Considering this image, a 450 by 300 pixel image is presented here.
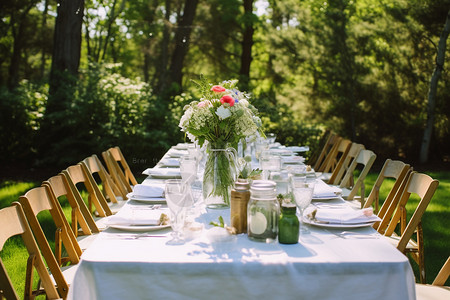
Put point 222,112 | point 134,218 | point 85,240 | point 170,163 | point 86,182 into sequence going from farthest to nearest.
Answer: point 170,163 < point 86,182 < point 85,240 < point 222,112 < point 134,218

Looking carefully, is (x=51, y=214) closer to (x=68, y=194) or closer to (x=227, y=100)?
(x=68, y=194)

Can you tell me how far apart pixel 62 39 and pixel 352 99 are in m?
6.46

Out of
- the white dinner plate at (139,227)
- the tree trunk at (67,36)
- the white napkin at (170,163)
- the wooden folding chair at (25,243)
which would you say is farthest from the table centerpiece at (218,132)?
the tree trunk at (67,36)

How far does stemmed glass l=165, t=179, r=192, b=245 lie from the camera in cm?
209

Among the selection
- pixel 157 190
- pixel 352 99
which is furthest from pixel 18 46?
pixel 157 190

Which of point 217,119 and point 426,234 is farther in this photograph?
point 426,234

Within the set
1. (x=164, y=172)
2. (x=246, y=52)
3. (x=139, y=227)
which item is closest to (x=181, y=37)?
(x=246, y=52)

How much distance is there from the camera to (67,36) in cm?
977

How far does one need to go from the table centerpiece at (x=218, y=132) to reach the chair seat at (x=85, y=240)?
3.27 feet

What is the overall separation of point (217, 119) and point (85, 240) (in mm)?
1366

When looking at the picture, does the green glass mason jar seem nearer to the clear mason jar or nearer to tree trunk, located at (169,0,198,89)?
the clear mason jar

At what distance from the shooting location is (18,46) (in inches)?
771

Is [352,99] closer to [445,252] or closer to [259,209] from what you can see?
[445,252]

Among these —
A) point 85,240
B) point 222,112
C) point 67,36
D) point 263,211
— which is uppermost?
point 67,36
